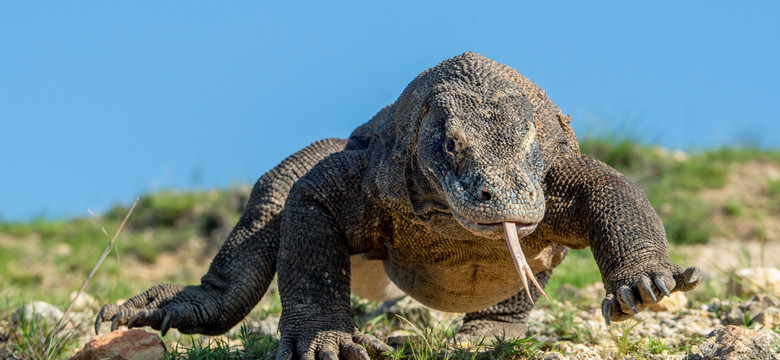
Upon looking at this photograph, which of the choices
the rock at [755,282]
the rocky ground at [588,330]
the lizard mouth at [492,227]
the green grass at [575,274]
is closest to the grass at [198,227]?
the green grass at [575,274]

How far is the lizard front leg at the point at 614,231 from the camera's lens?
108 inches

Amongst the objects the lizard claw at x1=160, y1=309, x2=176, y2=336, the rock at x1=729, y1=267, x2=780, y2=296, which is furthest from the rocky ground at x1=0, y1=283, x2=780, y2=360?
the rock at x1=729, y1=267, x2=780, y2=296

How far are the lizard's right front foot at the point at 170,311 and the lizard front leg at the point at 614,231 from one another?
1707mm

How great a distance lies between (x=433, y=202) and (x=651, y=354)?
1323 millimetres

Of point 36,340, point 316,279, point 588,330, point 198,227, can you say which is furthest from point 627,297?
point 198,227

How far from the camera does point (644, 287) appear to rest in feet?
8.87

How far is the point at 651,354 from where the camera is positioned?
3584mm

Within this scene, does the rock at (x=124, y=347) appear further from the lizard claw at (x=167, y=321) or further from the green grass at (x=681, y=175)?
the green grass at (x=681, y=175)

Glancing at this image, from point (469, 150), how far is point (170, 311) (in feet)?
6.17

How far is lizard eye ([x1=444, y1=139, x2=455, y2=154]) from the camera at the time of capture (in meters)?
2.78

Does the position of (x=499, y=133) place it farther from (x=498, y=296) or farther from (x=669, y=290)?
(x=498, y=296)

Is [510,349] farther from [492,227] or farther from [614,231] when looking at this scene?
Answer: [492,227]

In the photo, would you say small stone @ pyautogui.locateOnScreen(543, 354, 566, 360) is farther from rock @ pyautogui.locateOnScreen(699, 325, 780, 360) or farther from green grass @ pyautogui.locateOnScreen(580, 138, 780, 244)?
green grass @ pyautogui.locateOnScreen(580, 138, 780, 244)

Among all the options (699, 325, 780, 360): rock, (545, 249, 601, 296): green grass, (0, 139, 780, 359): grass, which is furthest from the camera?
(0, 139, 780, 359): grass
